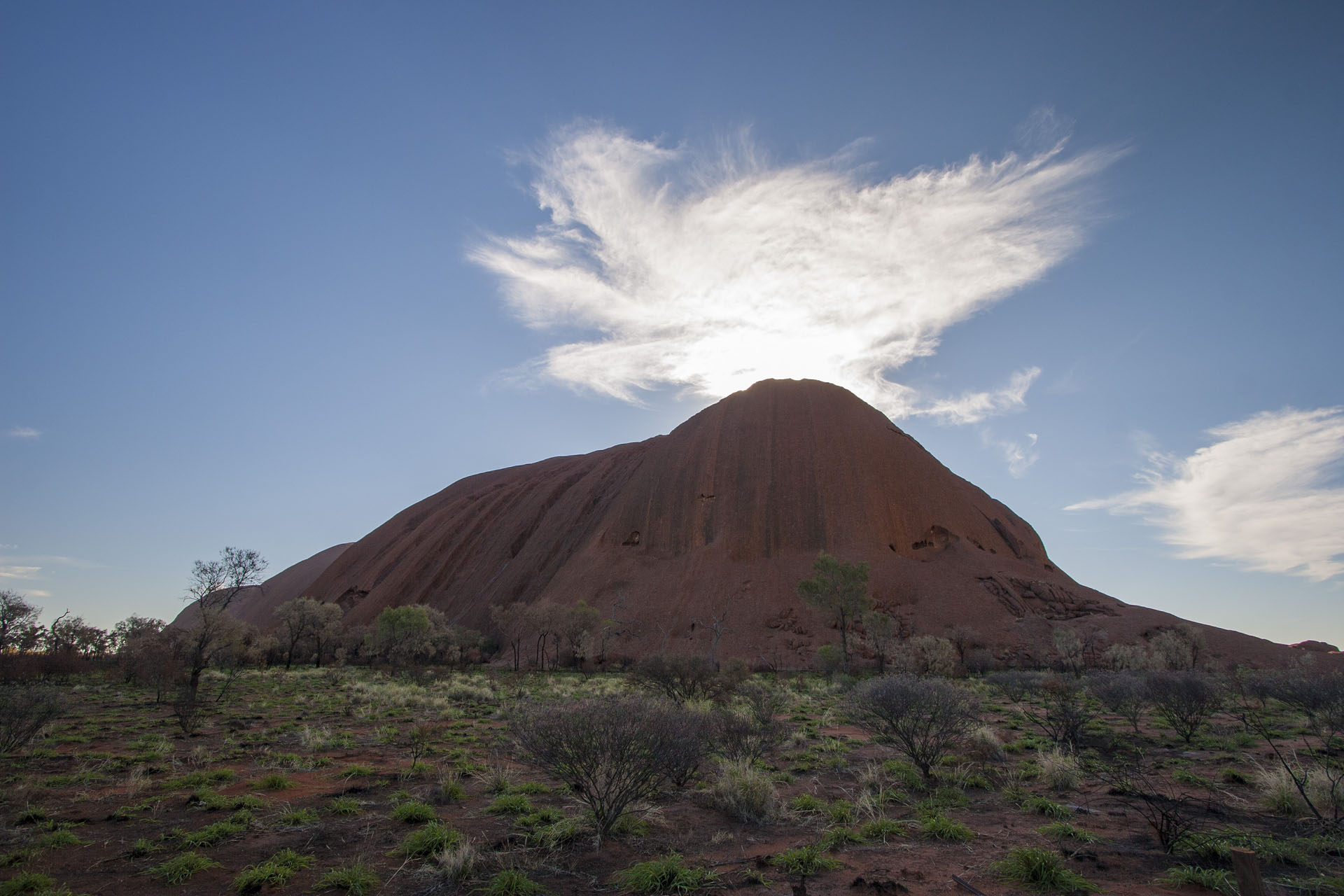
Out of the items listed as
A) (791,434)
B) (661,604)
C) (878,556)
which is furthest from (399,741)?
(791,434)

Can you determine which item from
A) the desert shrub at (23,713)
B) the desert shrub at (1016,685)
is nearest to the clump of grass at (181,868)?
the desert shrub at (23,713)

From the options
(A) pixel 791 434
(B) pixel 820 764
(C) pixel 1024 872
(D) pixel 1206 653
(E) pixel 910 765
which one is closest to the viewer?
(C) pixel 1024 872

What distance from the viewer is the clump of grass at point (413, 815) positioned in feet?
28.9

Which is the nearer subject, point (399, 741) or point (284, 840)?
point (284, 840)

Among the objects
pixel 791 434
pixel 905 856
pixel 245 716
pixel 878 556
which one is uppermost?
pixel 791 434

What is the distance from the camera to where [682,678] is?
18.8 metres

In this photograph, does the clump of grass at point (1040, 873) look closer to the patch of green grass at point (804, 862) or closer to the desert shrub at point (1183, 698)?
the patch of green grass at point (804, 862)

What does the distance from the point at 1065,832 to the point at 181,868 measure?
1067 centimetres

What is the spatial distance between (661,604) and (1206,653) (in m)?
37.5

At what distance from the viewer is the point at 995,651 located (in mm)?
41062

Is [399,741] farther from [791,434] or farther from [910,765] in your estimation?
[791,434]

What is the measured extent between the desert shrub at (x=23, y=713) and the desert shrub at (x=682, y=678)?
13.5m

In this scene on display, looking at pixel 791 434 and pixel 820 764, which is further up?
pixel 791 434

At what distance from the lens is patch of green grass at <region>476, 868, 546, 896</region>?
615cm
